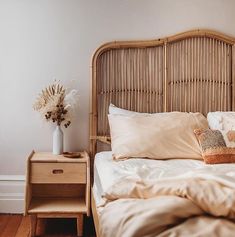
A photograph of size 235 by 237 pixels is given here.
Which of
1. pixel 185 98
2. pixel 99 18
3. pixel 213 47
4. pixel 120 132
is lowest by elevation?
pixel 120 132

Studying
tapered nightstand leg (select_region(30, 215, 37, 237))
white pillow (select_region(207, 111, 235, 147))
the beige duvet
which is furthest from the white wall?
the beige duvet

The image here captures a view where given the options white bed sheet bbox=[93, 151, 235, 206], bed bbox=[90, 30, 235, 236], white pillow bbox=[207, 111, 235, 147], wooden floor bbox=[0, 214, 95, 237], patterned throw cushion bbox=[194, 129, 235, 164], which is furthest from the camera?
bed bbox=[90, 30, 235, 236]

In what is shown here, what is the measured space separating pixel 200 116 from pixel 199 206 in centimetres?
177

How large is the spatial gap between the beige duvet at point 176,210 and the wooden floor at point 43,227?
57.2 inches

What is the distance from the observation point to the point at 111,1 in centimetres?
326

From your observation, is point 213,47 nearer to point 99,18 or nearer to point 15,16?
point 99,18

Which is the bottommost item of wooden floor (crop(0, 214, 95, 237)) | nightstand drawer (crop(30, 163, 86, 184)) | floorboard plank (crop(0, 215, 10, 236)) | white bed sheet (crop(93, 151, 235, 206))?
wooden floor (crop(0, 214, 95, 237))

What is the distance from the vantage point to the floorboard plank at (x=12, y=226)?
280 cm

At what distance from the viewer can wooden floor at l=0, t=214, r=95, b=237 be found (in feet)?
9.35

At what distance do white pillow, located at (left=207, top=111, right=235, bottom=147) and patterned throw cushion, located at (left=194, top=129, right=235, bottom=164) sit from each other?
1.9 inches

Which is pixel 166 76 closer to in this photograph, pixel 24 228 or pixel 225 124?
pixel 225 124

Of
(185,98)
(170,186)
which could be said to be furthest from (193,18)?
(170,186)

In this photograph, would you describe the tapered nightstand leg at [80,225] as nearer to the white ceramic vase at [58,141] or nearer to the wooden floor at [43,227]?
the wooden floor at [43,227]

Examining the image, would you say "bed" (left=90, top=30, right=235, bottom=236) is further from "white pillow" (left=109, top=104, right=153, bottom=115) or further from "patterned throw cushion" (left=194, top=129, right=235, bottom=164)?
"patterned throw cushion" (left=194, top=129, right=235, bottom=164)
